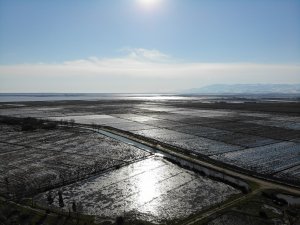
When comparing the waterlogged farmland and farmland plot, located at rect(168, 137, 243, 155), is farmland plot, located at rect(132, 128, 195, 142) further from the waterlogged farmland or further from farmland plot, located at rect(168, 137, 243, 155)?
farmland plot, located at rect(168, 137, 243, 155)

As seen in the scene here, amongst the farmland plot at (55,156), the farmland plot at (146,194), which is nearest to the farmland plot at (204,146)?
the farmland plot at (55,156)

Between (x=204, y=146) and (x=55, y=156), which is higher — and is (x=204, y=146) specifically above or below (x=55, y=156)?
below

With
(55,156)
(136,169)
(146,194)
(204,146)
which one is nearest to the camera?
(146,194)

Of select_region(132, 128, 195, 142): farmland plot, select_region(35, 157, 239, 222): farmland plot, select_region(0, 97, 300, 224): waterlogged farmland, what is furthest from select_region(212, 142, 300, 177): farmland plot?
select_region(132, 128, 195, 142): farmland plot

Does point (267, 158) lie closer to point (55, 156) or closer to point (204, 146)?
point (204, 146)

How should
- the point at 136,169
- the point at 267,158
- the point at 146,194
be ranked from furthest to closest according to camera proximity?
the point at 267,158, the point at 136,169, the point at 146,194

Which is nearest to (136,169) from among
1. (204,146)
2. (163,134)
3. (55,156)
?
(55,156)

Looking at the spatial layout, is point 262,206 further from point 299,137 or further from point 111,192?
point 299,137

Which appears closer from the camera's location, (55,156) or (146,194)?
(146,194)

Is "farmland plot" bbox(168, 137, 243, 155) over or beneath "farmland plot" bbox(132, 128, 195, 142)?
beneath
